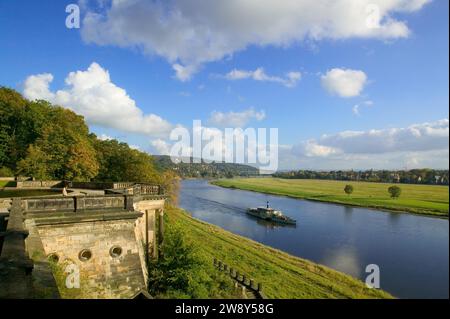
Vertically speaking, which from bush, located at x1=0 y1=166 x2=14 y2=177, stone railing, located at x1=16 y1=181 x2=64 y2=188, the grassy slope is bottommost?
the grassy slope

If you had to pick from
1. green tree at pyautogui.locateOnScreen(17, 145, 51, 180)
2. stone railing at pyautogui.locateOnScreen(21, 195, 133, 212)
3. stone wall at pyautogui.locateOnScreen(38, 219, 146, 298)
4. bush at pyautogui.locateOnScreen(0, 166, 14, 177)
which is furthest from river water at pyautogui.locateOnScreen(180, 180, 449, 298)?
bush at pyautogui.locateOnScreen(0, 166, 14, 177)

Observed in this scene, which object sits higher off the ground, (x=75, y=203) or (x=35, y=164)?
(x=35, y=164)

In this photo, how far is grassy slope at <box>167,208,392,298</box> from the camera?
23.2 metres

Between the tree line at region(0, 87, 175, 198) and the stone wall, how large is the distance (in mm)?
23707

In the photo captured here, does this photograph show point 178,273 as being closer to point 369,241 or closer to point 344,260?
point 344,260

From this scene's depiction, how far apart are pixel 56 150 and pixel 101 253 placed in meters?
25.8

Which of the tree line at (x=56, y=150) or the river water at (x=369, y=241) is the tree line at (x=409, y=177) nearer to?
the river water at (x=369, y=241)

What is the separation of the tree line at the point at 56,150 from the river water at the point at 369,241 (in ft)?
57.4

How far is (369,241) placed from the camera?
3881cm

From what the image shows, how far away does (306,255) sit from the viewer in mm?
34438

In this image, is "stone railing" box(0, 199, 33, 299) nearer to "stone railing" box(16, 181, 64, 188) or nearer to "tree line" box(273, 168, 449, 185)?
"stone railing" box(16, 181, 64, 188)

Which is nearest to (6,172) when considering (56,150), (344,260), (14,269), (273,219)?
(56,150)

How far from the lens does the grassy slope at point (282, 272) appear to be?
23.2 metres
